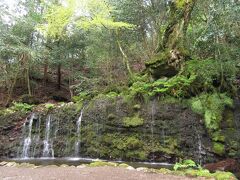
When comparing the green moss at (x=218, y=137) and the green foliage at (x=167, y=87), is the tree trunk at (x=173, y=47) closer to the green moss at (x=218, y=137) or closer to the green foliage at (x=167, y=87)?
the green foliage at (x=167, y=87)

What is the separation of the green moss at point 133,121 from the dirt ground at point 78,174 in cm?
380

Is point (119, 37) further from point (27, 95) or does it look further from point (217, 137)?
point (217, 137)

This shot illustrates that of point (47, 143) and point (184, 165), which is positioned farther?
point (47, 143)

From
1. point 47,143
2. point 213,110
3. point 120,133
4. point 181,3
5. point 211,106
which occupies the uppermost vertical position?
point 181,3

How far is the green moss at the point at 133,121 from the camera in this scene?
10.6m

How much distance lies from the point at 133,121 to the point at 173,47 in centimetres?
309

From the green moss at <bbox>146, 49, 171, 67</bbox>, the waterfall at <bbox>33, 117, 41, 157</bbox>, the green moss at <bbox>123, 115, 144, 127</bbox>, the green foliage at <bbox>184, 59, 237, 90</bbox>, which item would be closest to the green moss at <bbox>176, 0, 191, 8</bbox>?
the green moss at <bbox>146, 49, 171, 67</bbox>

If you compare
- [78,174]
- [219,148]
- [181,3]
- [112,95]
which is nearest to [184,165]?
[78,174]

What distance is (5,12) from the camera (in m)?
16.8

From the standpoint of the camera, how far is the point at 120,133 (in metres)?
10.8

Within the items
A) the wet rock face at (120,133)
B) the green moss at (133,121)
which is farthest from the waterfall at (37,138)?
the green moss at (133,121)

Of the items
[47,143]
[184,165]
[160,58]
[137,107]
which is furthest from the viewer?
[47,143]

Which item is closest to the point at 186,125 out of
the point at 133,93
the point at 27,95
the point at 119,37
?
the point at 133,93

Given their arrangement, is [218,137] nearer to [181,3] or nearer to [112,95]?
[112,95]
